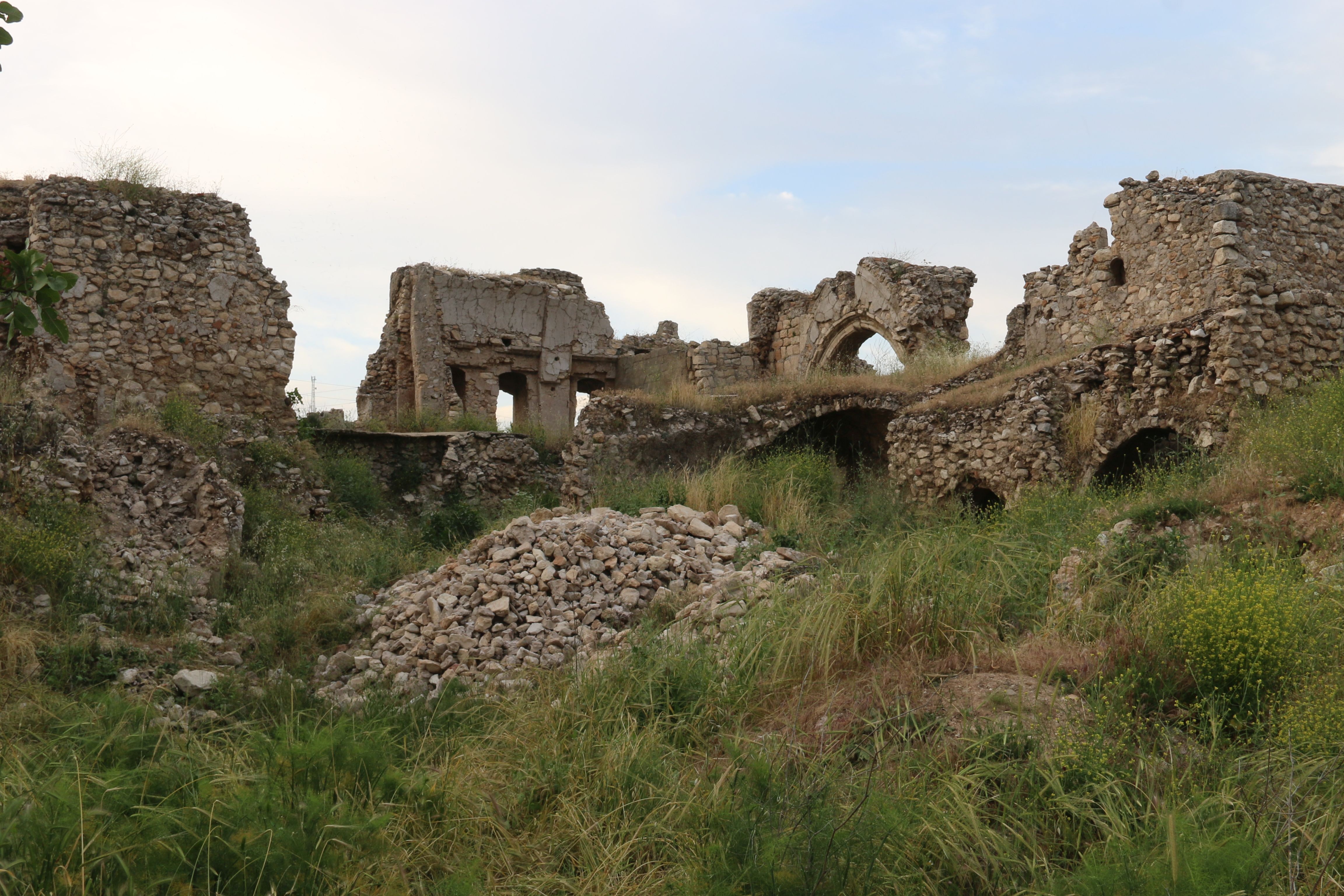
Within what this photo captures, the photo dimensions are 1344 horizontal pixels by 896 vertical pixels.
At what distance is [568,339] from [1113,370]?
1027 centimetres

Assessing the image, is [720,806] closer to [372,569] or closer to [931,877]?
[931,877]

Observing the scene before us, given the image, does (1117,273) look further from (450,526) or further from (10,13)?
(10,13)

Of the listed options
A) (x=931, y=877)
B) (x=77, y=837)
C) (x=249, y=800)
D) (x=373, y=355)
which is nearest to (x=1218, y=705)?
(x=931, y=877)

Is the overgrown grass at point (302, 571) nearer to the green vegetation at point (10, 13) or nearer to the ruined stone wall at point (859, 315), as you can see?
the green vegetation at point (10, 13)

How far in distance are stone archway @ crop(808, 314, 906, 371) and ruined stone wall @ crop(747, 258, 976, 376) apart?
0.05ft

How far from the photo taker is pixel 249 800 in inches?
150

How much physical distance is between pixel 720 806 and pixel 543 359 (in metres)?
14.6

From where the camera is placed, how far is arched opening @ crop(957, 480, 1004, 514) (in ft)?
34.4

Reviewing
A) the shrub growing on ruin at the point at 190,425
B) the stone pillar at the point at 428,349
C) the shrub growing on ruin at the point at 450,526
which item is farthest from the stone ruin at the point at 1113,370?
the stone pillar at the point at 428,349

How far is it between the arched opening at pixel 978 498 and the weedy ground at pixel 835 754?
10.1 ft

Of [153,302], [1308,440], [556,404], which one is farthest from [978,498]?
[153,302]

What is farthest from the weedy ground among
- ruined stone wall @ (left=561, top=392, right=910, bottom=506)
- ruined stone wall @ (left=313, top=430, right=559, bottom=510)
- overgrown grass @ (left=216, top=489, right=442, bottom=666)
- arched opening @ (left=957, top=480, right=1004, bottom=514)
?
ruined stone wall @ (left=313, top=430, right=559, bottom=510)

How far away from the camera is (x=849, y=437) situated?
1495 cm

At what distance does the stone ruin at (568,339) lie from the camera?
1700 cm
